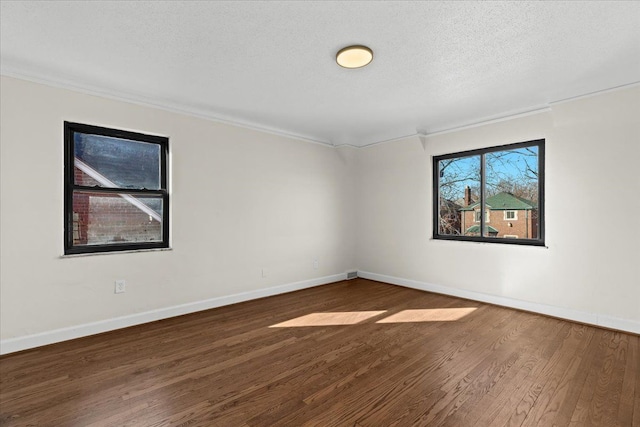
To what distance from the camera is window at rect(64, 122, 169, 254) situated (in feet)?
10.0

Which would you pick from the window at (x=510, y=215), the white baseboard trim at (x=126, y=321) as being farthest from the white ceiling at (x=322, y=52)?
the white baseboard trim at (x=126, y=321)

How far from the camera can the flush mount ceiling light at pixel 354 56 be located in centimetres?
241

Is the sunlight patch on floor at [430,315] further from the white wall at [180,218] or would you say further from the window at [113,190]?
the window at [113,190]

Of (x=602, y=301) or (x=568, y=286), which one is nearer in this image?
(x=602, y=301)

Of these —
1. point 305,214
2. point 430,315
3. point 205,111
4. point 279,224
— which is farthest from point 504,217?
point 205,111

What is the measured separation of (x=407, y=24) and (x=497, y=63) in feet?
3.52

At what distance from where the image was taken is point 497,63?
2.68m

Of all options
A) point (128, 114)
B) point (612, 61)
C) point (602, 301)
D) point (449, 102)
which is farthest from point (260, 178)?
point (602, 301)

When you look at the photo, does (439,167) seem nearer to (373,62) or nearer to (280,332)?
(373,62)

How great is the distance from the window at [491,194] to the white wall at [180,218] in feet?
5.41

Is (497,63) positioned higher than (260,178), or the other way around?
(497,63)

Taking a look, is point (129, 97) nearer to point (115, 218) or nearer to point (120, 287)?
point (115, 218)

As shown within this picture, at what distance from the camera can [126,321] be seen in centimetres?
324

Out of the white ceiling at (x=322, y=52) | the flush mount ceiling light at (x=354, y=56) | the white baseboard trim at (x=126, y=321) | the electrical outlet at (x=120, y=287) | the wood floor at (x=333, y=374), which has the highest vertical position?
the white ceiling at (x=322, y=52)
